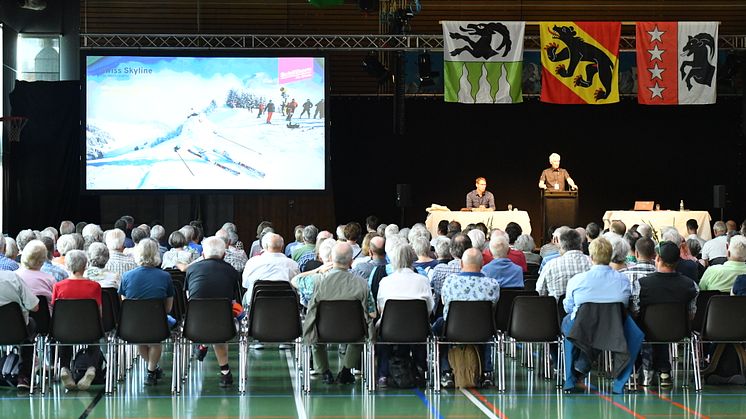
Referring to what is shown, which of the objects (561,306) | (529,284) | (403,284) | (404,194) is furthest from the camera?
(404,194)

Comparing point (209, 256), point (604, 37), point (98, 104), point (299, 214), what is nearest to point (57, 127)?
point (98, 104)

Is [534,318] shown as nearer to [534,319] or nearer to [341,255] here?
[534,319]

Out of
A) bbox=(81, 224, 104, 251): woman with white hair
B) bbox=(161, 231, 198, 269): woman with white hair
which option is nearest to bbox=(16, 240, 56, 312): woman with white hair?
bbox=(161, 231, 198, 269): woman with white hair

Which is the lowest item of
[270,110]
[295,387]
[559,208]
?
[295,387]

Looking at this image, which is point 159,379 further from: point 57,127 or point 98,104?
point 57,127

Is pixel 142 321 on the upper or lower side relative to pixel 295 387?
upper

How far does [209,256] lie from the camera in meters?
9.21

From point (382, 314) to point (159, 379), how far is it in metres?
2.15

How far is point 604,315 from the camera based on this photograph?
27.1ft

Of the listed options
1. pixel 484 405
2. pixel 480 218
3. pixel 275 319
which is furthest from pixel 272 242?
pixel 480 218

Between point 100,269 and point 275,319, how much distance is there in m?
1.70

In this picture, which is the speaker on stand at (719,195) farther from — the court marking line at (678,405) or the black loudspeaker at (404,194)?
the court marking line at (678,405)

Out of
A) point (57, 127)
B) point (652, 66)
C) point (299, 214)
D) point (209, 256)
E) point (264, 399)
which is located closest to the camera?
point (264, 399)

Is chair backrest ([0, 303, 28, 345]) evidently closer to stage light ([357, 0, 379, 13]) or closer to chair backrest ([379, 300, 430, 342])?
chair backrest ([379, 300, 430, 342])
